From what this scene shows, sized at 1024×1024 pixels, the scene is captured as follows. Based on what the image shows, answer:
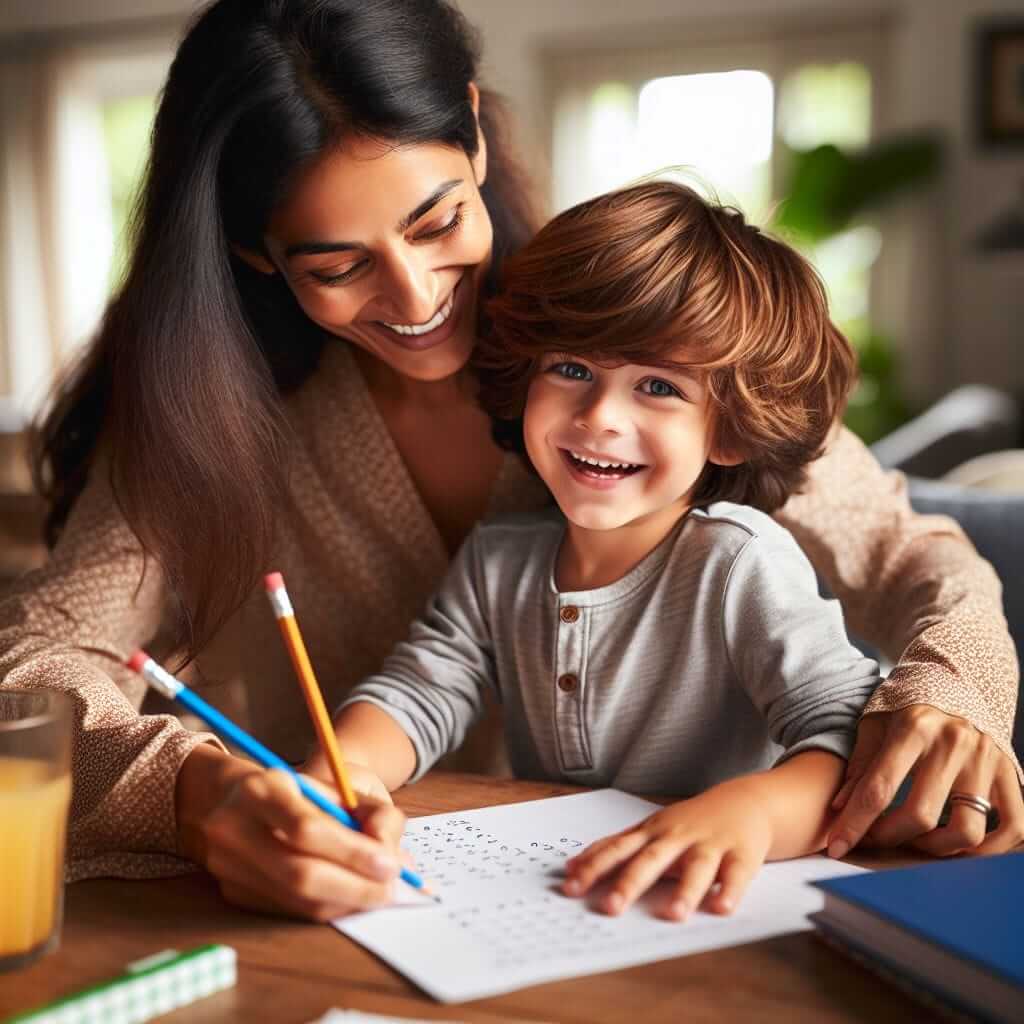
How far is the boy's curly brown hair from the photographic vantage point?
109 centimetres

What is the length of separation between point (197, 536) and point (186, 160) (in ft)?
1.15

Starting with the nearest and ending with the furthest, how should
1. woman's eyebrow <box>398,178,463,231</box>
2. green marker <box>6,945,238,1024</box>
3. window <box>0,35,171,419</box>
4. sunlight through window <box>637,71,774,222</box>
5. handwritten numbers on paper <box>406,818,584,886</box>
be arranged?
green marker <box>6,945,238,1024</box>
handwritten numbers on paper <box>406,818,584,886</box>
woman's eyebrow <box>398,178,463,231</box>
sunlight through window <box>637,71,774,222</box>
window <box>0,35,171,419</box>

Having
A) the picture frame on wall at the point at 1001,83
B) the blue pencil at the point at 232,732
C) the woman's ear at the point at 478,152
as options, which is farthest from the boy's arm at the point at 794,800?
the picture frame on wall at the point at 1001,83

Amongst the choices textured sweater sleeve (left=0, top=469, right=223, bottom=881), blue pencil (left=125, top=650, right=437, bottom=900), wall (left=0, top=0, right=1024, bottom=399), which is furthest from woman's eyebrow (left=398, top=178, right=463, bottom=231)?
wall (left=0, top=0, right=1024, bottom=399)

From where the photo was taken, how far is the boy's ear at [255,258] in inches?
52.7

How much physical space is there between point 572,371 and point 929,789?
0.46 meters

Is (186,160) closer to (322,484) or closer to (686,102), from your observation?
(322,484)

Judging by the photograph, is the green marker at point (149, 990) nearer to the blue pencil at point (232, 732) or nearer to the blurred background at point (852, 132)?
the blue pencil at point (232, 732)

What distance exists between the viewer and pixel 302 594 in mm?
1581

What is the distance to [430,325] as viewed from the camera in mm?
1334

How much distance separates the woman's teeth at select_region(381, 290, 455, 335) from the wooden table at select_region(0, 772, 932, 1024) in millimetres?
654

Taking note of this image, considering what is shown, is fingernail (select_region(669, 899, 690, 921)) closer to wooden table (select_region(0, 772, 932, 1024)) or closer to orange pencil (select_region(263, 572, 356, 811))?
wooden table (select_region(0, 772, 932, 1024))

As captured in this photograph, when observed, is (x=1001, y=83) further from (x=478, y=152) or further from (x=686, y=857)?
(x=686, y=857)

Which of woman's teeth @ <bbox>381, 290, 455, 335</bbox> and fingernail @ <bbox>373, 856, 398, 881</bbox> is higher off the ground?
woman's teeth @ <bbox>381, 290, 455, 335</bbox>
